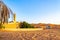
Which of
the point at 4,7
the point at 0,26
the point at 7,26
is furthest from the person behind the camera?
the point at 7,26

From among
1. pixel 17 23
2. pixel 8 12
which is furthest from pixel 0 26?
pixel 8 12

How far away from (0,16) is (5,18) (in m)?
1.25

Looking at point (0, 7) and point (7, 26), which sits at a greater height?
point (0, 7)

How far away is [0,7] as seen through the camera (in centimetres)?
1844

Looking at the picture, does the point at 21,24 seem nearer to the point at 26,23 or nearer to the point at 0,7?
the point at 26,23

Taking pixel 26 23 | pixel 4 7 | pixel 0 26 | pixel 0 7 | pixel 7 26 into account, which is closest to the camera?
pixel 0 7

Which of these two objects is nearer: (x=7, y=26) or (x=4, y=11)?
(x=4, y=11)

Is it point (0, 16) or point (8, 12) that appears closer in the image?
point (0, 16)

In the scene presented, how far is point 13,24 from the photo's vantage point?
36.5 metres

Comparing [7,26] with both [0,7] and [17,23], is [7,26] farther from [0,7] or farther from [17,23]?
[0,7]

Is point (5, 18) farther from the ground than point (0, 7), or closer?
closer

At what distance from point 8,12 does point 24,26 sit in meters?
16.8

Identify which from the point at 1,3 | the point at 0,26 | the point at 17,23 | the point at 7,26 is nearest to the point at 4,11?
the point at 1,3

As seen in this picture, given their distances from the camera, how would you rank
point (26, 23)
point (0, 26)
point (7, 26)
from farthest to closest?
point (26, 23)
point (7, 26)
point (0, 26)
